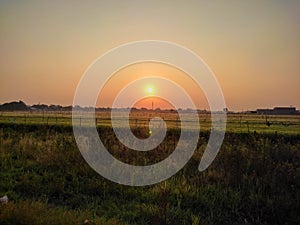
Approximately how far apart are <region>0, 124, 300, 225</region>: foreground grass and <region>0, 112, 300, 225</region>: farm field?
0.04ft

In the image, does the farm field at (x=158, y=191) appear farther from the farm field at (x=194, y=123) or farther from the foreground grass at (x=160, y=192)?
the farm field at (x=194, y=123)

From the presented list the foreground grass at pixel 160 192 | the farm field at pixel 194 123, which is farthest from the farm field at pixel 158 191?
the farm field at pixel 194 123

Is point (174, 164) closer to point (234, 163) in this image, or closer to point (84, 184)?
point (234, 163)

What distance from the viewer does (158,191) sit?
29.1 ft

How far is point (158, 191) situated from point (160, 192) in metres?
0.16

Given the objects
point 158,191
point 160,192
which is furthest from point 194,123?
point 160,192

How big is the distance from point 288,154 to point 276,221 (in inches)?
182

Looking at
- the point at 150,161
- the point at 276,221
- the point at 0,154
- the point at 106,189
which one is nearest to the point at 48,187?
the point at 106,189

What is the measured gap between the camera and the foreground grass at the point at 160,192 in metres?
7.05

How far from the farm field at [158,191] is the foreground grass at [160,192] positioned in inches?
0.5

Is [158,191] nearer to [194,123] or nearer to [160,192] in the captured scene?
[160,192]

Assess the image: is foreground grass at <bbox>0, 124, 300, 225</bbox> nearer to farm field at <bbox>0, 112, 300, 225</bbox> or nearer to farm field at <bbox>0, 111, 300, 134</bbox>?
farm field at <bbox>0, 112, 300, 225</bbox>

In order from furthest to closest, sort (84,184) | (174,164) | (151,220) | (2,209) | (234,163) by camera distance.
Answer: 1. (174,164)
2. (234,163)
3. (84,184)
4. (151,220)
5. (2,209)

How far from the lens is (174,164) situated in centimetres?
1155
